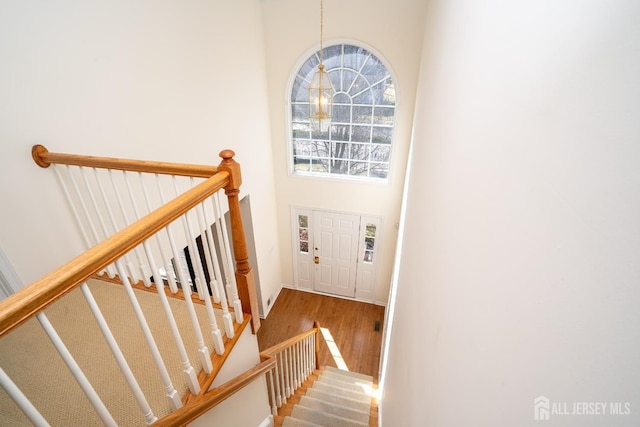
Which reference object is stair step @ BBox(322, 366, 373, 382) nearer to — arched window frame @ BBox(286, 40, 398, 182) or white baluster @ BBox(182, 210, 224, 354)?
arched window frame @ BBox(286, 40, 398, 182)

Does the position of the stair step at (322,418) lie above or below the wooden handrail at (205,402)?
below

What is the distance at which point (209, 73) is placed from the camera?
319 centimetres

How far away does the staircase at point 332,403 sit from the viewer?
3.02 meters

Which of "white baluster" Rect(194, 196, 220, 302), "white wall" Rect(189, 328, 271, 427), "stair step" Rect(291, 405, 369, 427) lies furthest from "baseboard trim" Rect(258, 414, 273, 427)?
"white baluster" Rect(194, 196, 220, 302)

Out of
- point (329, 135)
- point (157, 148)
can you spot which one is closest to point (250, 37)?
point (329, 135)

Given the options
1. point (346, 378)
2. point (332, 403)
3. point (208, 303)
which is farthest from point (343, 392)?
point (208, 303)

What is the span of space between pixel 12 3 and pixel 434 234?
8.24 ft

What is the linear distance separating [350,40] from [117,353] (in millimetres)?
4457

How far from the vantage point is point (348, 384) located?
12.8 feet

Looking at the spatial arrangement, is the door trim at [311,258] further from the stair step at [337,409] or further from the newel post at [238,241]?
the newel post at [238,241]

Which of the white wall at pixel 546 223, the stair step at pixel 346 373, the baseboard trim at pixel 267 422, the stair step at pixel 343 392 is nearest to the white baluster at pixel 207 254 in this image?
the white wall at pixel 546 223

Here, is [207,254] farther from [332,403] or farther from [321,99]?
[332,403]

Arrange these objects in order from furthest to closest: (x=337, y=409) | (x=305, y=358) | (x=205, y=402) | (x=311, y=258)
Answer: (x=311, y=258) → (x=305, y=358) → (x=337, y=409) → (x=205, y=402)

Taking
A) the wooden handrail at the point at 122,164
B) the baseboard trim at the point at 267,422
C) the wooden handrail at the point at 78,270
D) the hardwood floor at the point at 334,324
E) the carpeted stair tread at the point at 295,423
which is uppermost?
the wooden handrail at the point at 122,164
